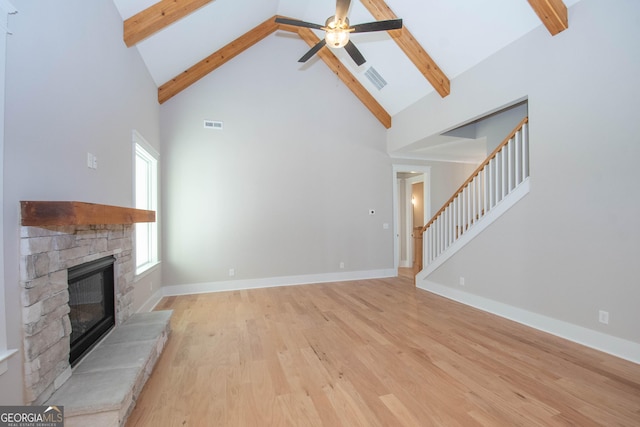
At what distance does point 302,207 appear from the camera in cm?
523

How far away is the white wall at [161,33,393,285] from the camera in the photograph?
462 centimetres

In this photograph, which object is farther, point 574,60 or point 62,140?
point 574,60

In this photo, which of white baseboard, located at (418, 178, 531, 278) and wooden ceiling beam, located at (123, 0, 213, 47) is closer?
wooden ceiling beam, located at (123, 0, 213, 47)

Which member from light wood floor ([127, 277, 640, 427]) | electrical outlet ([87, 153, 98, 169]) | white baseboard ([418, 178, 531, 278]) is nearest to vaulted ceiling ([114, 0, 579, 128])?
electrical outlet ([87, 153, 98, 169])

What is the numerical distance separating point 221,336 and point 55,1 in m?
3.02

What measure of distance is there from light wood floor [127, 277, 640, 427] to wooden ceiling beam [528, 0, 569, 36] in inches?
128

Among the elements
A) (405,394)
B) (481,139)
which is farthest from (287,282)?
(481,139)

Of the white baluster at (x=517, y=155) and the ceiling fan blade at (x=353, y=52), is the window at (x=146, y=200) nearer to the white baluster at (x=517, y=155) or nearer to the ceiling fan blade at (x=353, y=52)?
the ceiling fan blade at (x=353, y=52)

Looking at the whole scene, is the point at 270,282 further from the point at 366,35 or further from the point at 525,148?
the point at 366,35

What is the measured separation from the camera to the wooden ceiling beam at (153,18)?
9.42 ft

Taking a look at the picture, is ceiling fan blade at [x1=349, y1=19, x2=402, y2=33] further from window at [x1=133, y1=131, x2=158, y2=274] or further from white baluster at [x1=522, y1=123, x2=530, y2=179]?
window at [x1=133, y1=131, x2=158, y2=274]

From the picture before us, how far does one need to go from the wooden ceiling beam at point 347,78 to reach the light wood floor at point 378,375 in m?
3.99

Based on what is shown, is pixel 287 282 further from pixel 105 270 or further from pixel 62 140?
pixel 62 140

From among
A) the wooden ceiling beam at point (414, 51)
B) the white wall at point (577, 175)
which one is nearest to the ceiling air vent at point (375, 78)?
the wooden ceiling beam at point (414, 51)
